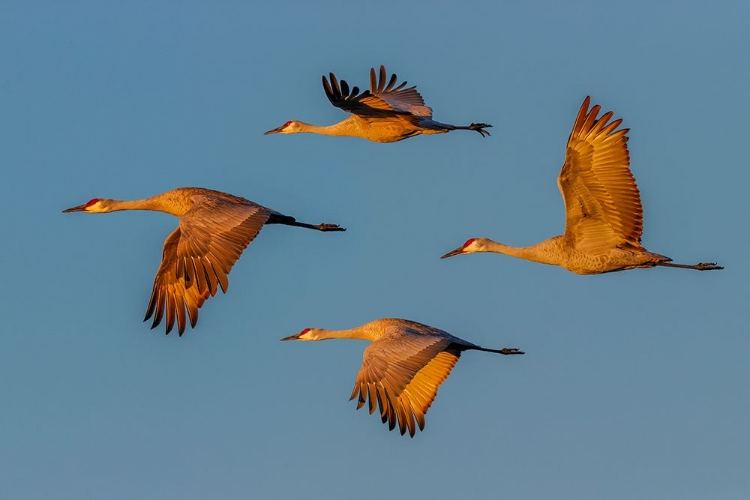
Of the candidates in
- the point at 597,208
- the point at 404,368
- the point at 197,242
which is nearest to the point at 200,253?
the point at 197,242

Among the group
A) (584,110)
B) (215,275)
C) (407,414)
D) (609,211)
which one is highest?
(584,110)

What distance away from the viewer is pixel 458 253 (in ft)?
52.5

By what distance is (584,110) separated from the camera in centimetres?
1386

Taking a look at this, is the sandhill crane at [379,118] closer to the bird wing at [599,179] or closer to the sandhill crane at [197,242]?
the sandhill crane at [197,242]

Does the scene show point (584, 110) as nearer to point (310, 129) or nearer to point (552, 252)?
point (552, 252)

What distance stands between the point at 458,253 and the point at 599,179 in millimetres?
2612

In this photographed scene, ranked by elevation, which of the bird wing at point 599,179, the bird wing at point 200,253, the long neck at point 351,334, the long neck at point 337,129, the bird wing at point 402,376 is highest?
the long neck at point 337,129

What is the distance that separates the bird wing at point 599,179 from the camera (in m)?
13.8

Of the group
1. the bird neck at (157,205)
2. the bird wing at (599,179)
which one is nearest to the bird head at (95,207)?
the bird neck at (157,205)

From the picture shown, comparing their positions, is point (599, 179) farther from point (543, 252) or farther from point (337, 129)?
point (337, 129)

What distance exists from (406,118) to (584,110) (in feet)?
9.92

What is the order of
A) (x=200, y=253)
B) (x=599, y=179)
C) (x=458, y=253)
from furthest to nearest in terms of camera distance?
(x=458, y=253), (x=599, y=179), (x=200, y=253)

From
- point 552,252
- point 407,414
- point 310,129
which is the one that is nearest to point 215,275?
point 407,414

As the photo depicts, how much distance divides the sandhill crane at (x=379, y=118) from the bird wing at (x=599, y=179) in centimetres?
284
